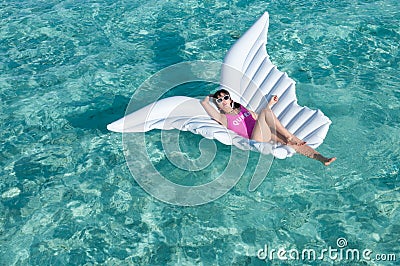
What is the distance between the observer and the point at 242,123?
558 centimetres

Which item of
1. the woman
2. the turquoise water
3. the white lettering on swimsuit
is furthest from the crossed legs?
the turquoise water

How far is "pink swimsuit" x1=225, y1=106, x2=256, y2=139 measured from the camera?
5574mm

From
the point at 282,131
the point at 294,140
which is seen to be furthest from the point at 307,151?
the point at 282,131

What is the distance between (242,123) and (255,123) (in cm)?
22

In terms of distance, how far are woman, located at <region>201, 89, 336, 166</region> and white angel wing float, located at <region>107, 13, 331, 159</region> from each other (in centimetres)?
13

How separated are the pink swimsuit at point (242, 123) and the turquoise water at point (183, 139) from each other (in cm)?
44

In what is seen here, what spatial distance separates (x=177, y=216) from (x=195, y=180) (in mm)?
581

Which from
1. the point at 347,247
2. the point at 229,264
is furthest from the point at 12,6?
the point at 347,247

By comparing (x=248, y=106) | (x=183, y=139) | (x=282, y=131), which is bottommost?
(x=183, y=139)

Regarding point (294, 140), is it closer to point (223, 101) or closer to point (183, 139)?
point (223, 101)

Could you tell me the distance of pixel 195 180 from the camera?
5.63 m

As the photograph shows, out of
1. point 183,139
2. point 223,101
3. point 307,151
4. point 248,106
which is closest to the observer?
point 307,151

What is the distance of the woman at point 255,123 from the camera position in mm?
5238

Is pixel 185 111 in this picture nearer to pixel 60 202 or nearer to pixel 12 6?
pixel 60 202
